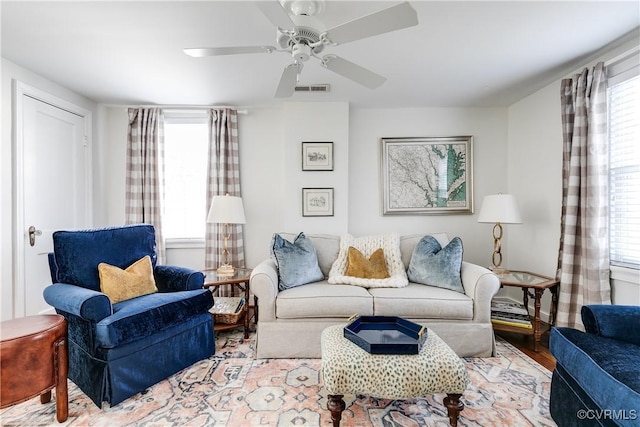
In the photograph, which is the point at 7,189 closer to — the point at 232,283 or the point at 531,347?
the point at 232,283

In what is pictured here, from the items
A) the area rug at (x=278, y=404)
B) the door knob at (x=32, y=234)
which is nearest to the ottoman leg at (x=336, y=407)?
the area rug at (x=278, y=404)

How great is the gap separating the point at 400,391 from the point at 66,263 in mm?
A: 2391

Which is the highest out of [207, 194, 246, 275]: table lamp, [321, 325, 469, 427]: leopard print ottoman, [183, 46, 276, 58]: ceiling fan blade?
[183, 46, 276, 58]: ceiling fan blade

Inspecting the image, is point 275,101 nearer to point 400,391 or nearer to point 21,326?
point 21,326

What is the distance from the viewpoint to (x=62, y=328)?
1648 mm

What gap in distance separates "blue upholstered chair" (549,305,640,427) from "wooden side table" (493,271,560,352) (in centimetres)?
90

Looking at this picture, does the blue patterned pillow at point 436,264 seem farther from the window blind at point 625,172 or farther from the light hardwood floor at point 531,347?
the window blind at point 625,172

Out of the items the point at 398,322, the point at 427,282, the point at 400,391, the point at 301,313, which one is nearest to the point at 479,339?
the point at 427,282

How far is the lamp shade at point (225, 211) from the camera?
9.74ft

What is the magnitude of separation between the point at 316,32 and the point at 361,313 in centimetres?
197

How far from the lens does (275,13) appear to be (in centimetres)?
137

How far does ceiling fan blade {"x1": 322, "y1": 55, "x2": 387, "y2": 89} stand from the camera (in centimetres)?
175

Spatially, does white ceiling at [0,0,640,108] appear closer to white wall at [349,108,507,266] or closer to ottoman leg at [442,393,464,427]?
white wall at [349,108,507,266]
